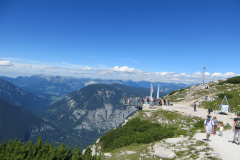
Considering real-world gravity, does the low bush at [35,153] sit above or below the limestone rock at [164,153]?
above

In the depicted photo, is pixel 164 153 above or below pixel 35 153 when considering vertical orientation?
below

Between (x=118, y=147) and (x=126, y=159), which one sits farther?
(x=118, y=147)

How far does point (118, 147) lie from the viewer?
18109mm

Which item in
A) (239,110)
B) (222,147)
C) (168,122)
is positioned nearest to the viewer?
(222,147)

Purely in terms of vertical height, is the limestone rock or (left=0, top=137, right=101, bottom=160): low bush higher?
(left=0, top=137, right=101, bottom=160): low bush

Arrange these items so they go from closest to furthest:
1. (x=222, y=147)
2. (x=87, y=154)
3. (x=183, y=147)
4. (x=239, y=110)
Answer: (x=87, y=154), (x=222, y=147), (x=183, y=147), (x=239, y=110)

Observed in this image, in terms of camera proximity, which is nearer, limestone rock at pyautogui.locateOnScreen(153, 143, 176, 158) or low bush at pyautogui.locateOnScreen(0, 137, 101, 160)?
low bush at pyautogui.locateOnScreen(0, 137, 101, 160)

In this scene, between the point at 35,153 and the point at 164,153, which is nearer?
the point at 35,153

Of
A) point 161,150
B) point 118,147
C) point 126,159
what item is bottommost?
point 118,147

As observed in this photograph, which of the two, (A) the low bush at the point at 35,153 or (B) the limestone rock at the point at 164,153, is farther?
(B) the limestone rock at the point at 164,153

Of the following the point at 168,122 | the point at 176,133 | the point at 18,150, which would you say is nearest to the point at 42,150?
the point at 18,150

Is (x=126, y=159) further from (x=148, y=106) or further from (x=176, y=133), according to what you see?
(x=148, y=106)

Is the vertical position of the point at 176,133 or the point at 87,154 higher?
the point at 87,154

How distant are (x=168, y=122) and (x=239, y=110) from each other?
1762 centimetres
